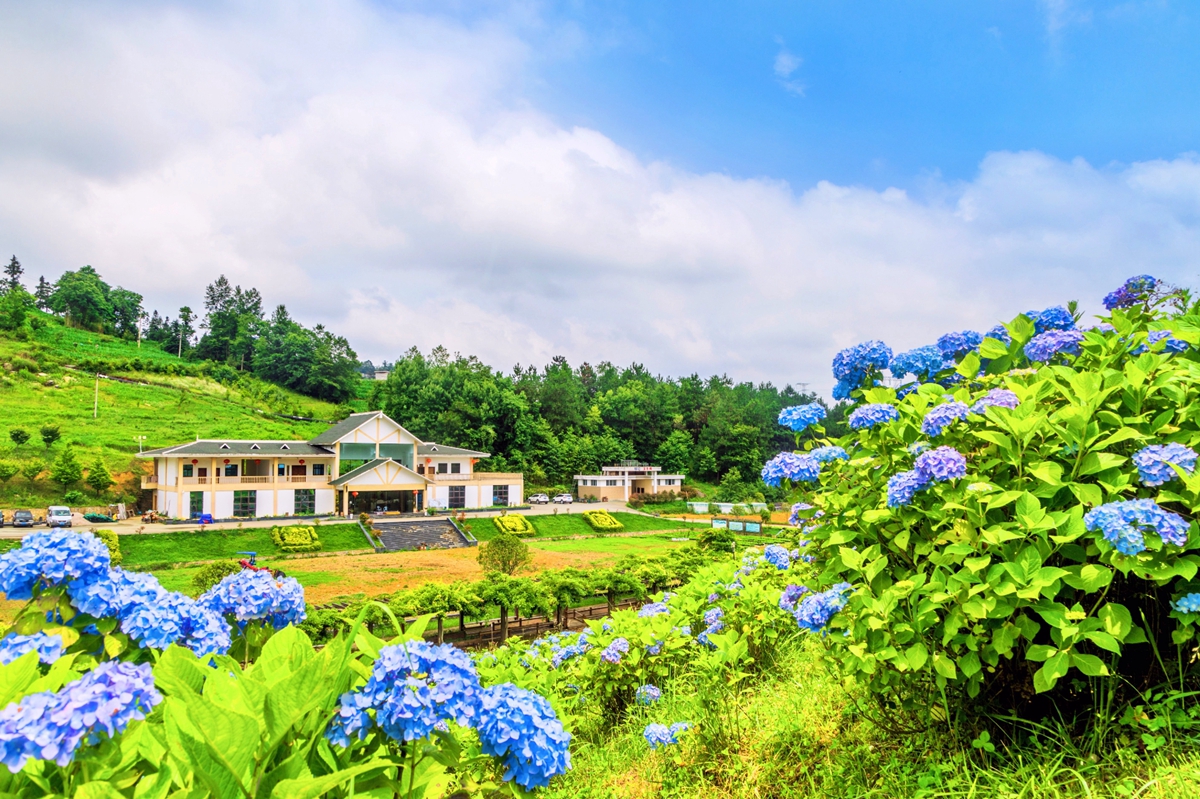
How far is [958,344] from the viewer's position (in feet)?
9.59

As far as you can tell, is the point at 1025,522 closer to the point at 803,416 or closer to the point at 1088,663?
the point at 1088,663

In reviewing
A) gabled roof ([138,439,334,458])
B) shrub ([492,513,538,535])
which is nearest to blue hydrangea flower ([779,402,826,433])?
shrub ([492,513,538,535])

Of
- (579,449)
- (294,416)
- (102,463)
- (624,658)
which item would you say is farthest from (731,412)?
(624,658)

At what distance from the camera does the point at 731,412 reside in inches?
2051

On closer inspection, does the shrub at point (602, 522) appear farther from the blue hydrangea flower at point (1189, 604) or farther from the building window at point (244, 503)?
the blue hydrangea flower at point (1189, 604)

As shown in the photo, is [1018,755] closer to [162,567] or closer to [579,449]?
[162,567]

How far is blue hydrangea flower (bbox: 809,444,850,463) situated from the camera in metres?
2.62

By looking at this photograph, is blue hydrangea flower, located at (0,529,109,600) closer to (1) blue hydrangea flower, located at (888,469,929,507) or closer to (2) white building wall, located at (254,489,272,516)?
(1) blue hydrangea flower, located at (888,469,929,507)

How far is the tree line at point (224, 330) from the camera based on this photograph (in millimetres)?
57875

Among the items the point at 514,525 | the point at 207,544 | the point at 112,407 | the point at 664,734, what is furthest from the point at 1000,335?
the point at 112,407

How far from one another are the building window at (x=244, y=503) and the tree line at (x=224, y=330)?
31.8m

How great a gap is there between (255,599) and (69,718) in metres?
0.94

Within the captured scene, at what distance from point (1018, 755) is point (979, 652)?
44 centimetres

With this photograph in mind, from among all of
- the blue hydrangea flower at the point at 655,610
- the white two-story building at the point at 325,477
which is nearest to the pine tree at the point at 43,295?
the white two-story building at the point at 325,477
